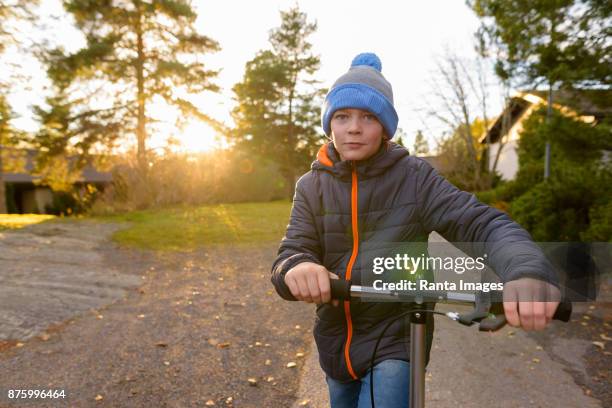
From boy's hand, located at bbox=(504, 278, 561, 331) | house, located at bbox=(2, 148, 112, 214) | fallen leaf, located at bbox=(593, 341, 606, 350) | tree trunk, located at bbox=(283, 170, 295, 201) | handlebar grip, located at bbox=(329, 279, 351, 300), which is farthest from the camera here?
tree trunk, located at bbox=(283, 170, 295, 201)

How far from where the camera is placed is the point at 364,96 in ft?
5.73

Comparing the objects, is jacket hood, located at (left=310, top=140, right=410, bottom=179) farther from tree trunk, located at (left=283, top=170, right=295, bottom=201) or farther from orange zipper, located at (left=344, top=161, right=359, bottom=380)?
tree trunk, located at (left=283, top=170, right=295, bottom=201)

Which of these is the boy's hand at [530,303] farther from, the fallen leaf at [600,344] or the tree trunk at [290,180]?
the tree trunk at [290,180]

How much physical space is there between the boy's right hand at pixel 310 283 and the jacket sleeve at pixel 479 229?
52 cm

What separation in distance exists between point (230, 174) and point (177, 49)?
11.7m

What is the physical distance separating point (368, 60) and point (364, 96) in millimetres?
395

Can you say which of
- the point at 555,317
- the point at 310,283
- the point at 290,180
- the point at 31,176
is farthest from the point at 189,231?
the point at 31,176

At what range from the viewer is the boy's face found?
174cm

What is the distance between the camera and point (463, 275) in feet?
4.53

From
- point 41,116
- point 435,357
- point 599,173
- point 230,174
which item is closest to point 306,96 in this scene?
point 230,174

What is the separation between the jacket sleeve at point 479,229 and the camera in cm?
114

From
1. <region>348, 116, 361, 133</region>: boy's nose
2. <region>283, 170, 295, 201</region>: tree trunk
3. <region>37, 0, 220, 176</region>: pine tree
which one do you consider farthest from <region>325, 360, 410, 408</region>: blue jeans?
<region>283, 170, 295, 201</region>: tree trunk

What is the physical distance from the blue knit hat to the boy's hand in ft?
3.05

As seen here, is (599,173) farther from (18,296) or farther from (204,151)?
(204,151)
